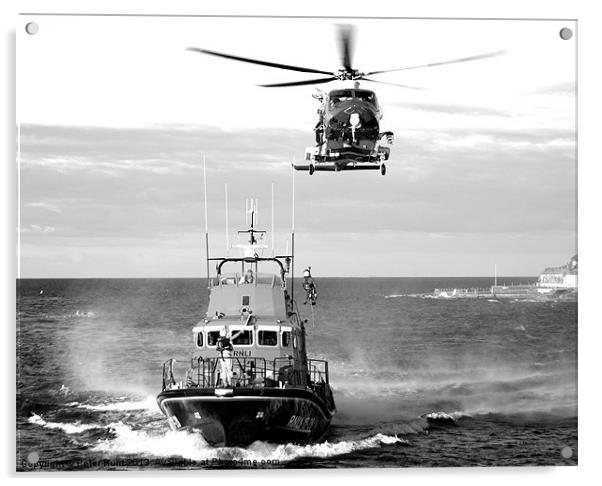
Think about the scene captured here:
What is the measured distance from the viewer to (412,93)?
45.2 ft

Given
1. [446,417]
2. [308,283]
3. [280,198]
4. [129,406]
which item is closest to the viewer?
[280,198]

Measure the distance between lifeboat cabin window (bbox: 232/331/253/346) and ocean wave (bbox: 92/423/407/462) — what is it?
5.47 ft

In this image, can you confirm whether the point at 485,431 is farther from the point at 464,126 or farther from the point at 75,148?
the point at 75,148

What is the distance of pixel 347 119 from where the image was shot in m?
12.8

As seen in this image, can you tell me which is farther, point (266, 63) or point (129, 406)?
point (129, 406)

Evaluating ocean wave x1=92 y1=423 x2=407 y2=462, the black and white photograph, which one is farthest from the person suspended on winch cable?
ocean wave x1=92 y1=423 x2=407 y2=462

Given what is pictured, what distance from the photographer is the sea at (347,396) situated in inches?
514

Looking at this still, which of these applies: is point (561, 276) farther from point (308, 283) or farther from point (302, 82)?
point (302, 82)

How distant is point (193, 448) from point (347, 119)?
4522 millimetres

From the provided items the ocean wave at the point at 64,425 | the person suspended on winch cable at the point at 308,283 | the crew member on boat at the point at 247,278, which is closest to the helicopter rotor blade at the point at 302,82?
the person suspended on winch cable at the point at 308,283

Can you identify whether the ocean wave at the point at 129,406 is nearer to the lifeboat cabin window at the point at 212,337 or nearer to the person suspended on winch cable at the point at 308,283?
the lifeboat cabin window at the point at 212,337

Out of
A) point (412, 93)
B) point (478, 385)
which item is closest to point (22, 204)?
point (412, 93)

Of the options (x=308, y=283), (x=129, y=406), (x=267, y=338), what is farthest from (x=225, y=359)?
(x=129, y=406)

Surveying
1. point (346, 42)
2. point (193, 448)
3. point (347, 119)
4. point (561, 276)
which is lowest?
point (193, 448)
